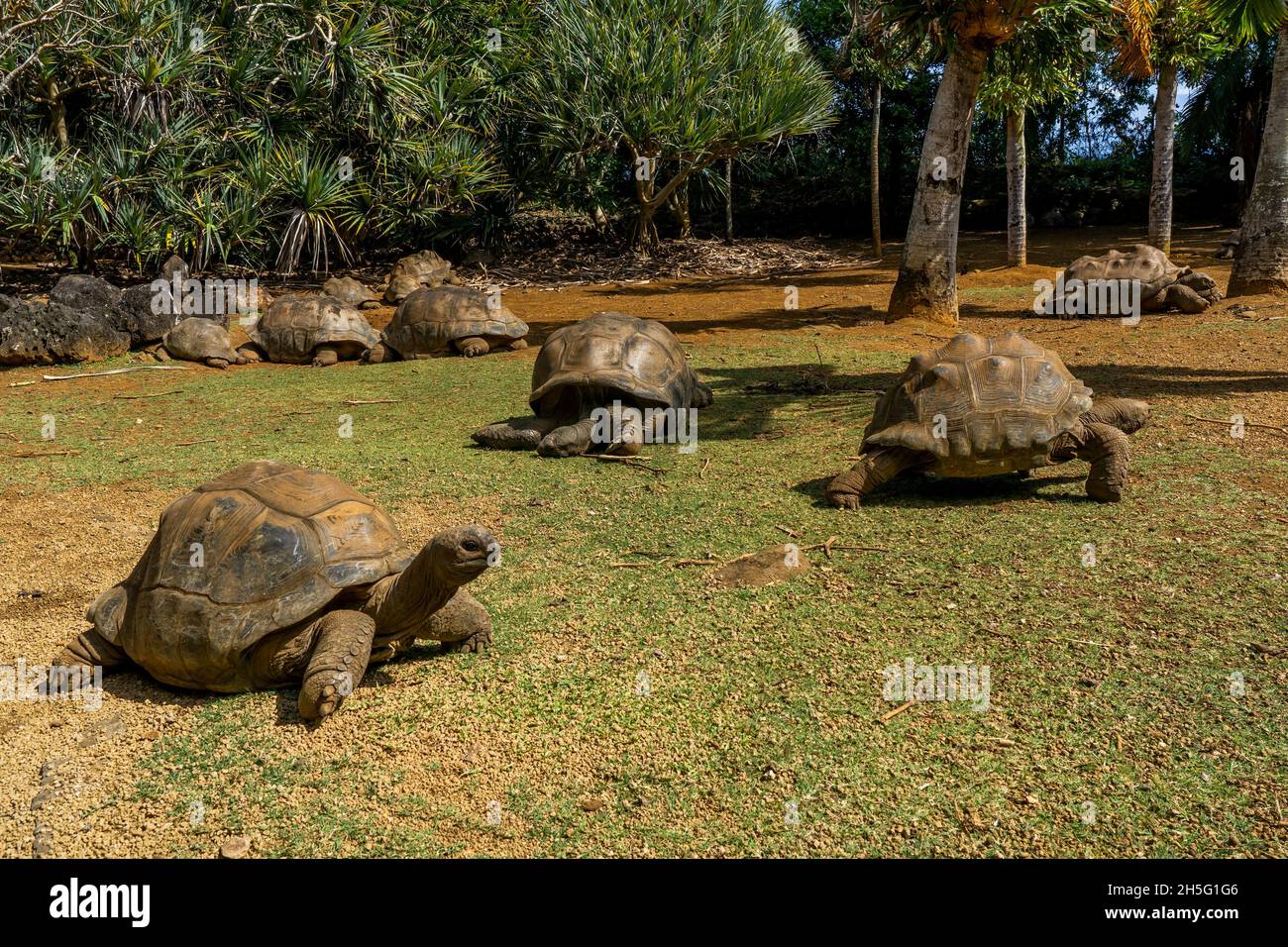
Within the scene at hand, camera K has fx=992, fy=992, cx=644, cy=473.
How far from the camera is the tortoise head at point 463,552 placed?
3.31 m

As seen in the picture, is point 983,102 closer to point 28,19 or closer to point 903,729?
point 28,19

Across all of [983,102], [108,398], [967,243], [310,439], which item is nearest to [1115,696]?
[310,439]

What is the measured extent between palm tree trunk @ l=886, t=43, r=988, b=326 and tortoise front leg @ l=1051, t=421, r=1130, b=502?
6.84 meters

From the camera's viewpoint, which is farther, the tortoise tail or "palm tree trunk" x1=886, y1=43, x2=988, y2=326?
"palm tree trunk" x1=886, y1=43, x2=988, y2=326

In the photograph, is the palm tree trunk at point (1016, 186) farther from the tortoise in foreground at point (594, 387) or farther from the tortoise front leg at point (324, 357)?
the tortoise in foreground at point (594, 387)

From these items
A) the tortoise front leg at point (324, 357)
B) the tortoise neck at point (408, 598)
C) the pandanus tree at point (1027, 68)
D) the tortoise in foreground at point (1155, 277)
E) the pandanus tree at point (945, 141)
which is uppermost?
the pandanus tree at point (1027, 68)

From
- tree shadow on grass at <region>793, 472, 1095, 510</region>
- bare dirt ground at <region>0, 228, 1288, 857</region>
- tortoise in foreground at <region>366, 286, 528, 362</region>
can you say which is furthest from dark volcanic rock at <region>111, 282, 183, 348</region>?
tree shadow on grass at <region>793, 472, 1095, 510</region>

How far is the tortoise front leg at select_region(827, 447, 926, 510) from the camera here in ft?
18.6

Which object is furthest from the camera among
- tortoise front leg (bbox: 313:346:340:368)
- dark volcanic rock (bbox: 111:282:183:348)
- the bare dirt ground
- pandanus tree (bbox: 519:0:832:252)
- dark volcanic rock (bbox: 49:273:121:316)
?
pandanus tree (bbox: 519:0:832:252)

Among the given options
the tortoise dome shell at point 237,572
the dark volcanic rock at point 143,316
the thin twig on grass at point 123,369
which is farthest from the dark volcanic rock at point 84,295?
the tortoise dome shell at point 237,572

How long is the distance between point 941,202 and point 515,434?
6897 millimetres

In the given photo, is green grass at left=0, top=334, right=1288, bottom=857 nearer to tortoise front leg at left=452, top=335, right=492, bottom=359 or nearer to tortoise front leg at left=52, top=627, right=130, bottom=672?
tortoise front leg at left=52, top=627, right=130, bottom=672

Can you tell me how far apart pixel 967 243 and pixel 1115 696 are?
2232 cm

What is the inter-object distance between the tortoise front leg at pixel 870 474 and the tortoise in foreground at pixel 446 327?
7168 mm
